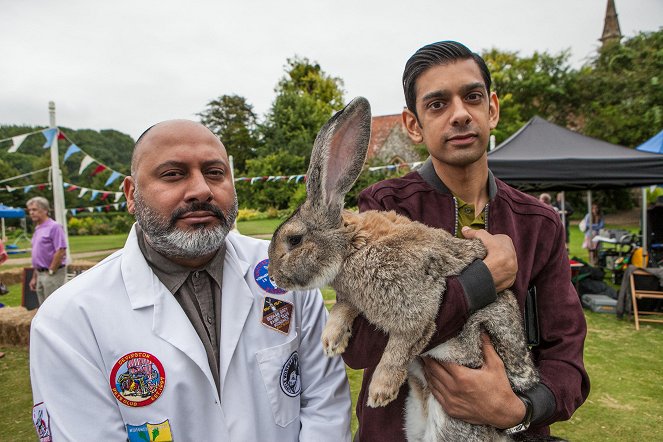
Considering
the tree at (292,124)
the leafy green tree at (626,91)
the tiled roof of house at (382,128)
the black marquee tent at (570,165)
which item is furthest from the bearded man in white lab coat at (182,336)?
the tiled roof of house at (382,128)

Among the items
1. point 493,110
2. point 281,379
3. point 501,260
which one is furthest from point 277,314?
point 493,110

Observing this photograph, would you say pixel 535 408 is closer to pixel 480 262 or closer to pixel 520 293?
pixel 520 293

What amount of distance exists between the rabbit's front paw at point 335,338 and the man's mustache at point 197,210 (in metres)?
0.75

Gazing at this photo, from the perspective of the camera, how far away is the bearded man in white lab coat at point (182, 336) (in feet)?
5.77

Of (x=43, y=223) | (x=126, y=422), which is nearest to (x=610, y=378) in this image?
(x=126, y=422)

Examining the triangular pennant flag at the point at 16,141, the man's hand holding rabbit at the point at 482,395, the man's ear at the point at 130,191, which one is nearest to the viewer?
the man's hand holding rabbit at the point at 482,395

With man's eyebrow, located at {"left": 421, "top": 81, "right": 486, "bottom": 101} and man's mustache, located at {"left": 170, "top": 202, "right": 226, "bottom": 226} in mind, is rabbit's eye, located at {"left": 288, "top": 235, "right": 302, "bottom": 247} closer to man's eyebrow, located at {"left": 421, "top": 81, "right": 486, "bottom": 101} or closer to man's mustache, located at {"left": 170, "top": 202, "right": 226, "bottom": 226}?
man's mustache, located at {"left": 170, "top": 202, "right": 226, "bottom": 226}

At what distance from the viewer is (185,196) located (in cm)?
201

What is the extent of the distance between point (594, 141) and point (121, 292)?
9.41 meters

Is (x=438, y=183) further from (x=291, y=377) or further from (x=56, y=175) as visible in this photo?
(x=56, y=175)

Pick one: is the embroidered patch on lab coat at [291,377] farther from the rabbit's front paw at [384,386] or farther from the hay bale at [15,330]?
the hay bale at [15,330]

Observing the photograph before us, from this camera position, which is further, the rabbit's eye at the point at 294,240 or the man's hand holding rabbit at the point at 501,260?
the rabbit's eye at the point at 294,240

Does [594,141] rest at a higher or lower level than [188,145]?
higher

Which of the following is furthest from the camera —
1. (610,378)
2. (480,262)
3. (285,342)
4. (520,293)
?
(610,378)
